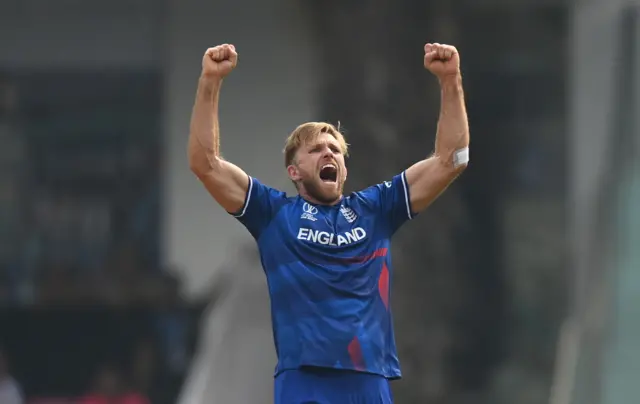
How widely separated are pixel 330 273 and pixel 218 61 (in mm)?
800

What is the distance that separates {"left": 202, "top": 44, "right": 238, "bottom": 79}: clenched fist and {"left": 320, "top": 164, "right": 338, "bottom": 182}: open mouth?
0.46 meters

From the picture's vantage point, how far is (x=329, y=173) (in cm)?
509

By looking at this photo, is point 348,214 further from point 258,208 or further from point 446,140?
point 446,140

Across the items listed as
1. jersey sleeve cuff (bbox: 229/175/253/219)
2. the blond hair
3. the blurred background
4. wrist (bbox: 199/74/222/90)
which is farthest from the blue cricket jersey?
the blurred background

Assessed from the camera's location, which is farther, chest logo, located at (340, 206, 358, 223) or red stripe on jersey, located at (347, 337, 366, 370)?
chest logo, located at (340, 206, 358, 223)

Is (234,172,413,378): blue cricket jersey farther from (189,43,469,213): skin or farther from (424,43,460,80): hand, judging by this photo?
(424,43,460,80): hand

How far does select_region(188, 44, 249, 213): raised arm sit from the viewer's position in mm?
5062

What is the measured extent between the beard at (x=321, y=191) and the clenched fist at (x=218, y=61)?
46cm

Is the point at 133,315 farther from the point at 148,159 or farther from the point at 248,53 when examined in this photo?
the point at 248,53

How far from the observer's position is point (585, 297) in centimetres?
1125

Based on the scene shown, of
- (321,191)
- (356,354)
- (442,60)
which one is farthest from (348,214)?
(442,60)

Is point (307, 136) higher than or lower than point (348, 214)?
higher

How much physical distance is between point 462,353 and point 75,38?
4.09 meters

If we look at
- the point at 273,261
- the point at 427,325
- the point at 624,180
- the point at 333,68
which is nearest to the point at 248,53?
the point at 333,68
